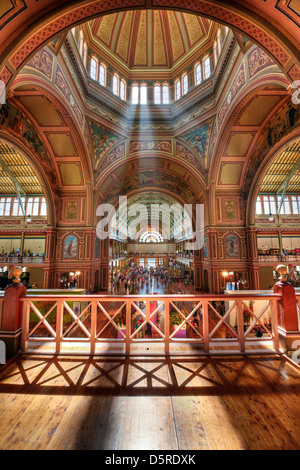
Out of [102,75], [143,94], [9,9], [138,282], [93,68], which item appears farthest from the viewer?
[138,282]

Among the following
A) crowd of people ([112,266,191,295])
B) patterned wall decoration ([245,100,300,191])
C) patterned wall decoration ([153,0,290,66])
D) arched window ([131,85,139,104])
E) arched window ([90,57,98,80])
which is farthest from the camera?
crowd of people ([112,266,191,295])

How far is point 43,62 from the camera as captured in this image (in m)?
8.20

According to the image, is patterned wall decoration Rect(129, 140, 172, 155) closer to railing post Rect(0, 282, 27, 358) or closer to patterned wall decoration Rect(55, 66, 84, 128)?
patterned wall decoration Rect(55, 66, 84, 128)

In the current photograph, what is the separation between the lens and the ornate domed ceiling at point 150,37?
12781mm

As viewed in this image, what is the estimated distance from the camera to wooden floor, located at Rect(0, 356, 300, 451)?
1.82 metres

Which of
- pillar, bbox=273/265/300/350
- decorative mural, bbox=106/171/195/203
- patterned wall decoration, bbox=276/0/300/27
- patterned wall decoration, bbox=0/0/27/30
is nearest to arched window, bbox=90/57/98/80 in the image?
decorative mural, bbox=106/171/195/203

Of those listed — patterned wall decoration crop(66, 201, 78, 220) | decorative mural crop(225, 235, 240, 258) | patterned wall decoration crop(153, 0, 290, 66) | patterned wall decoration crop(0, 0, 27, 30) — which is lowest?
decorative mural crop(225, 235, 240, 258)

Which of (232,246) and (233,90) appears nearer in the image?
(233,90)

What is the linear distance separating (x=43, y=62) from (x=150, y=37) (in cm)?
1018

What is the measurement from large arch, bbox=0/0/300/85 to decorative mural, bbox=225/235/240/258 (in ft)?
36.1

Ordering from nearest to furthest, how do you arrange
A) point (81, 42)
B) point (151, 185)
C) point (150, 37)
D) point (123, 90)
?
point (81, 42), point (150, 37), point (123, 90), point (151, 185)

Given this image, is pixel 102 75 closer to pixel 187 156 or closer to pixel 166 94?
pixel 166 94

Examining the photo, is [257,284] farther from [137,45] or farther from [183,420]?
[137,45]

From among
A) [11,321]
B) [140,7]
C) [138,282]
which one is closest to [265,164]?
[140,7]
